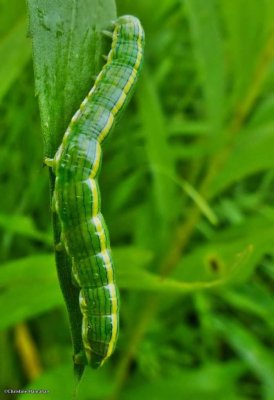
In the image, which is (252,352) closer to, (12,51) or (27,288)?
(27,288)

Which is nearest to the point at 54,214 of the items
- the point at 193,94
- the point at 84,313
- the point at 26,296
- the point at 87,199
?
the point at 87,199

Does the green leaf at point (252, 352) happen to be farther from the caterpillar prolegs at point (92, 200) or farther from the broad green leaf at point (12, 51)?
the broad green leaf at point (12, 51)

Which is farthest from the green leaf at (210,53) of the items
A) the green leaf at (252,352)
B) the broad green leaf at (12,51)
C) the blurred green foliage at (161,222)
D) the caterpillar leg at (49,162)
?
the caterpillar leg at (49,162)

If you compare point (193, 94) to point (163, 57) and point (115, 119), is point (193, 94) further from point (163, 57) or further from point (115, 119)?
point (115, 119)

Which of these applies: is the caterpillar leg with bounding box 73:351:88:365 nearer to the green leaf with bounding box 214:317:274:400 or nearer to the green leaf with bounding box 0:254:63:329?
the green leaf with bounding box 0:254:63:329

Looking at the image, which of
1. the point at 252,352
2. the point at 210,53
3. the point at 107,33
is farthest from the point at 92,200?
the point at 252,352

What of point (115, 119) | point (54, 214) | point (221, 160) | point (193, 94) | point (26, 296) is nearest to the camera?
point (54, 214)
